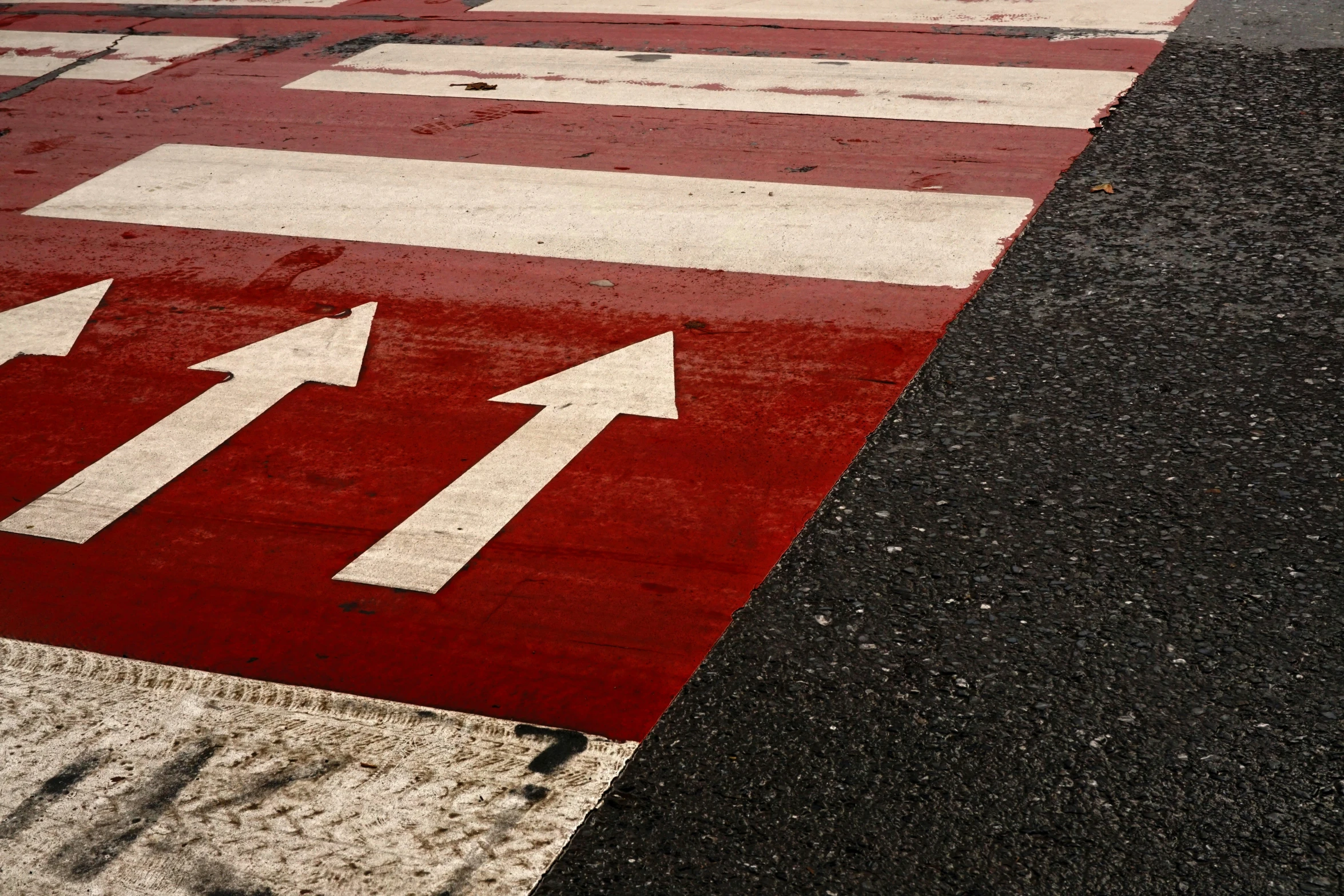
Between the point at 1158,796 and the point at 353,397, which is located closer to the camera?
the point at 1158,796

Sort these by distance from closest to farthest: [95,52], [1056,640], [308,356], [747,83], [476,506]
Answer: [1056,640], [476,506], [308,356], [747,83], [95,52]

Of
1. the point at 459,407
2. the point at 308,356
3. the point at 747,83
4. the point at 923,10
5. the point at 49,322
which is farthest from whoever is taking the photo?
the point at 923,10

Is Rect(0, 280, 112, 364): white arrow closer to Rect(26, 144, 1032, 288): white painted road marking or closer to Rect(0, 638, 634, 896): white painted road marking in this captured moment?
Rect(26, 144, 1032, 288): white painted road marking

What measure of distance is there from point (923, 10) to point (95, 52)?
19.2ft

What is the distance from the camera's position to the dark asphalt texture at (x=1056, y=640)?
272 cm

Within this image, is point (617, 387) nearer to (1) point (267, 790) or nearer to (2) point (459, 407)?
(2) point (459, 407)

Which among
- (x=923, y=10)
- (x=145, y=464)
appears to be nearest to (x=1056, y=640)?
(x=145, y=464)

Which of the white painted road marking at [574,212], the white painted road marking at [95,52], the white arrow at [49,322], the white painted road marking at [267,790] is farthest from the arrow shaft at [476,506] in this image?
the white painted road marking at [95,52]

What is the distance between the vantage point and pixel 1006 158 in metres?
6.53

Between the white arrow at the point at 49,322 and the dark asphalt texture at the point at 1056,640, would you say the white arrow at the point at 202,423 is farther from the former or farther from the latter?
the dark asphalt texture at the point at 1056,640

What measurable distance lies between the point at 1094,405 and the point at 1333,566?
3.38ft

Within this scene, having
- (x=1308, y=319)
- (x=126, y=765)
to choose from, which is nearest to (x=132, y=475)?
(x=126, y=765)

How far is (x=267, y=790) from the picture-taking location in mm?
3000

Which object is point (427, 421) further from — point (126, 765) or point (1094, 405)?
point (1094, 405)
